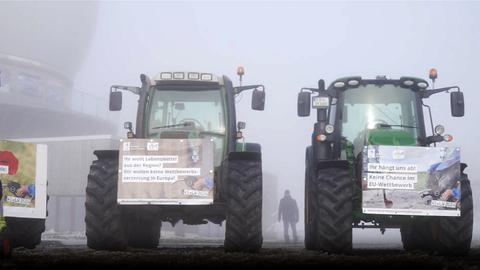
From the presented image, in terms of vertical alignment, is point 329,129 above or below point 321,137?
above

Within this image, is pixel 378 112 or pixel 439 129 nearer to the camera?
pixel 439 129

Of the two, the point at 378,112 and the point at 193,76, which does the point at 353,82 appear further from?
the point at 193,76

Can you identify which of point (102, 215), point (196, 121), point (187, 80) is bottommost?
point (102, 215)

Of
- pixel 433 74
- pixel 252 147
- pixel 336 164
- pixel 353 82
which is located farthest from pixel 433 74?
pixel 252 147

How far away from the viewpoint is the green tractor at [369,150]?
9984mm

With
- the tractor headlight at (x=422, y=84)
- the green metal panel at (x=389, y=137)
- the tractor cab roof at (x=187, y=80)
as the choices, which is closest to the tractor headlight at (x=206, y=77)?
the tractor cab roof at (x=187, y=80)

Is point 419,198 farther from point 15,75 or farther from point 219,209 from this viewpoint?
point 15,75

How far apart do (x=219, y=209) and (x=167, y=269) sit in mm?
5103

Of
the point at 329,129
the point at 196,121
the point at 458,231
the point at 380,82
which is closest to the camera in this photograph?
the point at 458,231

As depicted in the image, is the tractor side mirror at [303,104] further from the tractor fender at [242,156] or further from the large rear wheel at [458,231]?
the large rear wheel at [458,231]

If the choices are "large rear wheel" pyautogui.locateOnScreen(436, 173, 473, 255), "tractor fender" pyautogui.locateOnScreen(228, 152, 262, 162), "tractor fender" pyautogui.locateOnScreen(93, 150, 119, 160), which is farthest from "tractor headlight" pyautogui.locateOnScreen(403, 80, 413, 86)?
"tractor fender" pyautogui.locateOnScreen(93, 150, 119, 160)

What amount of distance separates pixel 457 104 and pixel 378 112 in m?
1.31

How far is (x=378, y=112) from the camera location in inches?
457

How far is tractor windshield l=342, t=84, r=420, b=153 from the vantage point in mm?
11469
